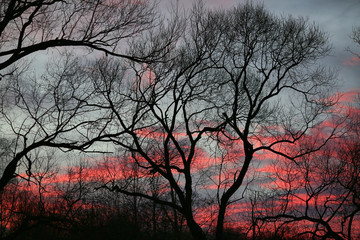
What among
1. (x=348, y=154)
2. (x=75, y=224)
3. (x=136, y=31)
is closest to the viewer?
(x=75, y=224)

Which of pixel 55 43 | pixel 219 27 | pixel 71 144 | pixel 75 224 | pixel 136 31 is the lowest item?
pixel 75 224

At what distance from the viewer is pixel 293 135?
15914 mm

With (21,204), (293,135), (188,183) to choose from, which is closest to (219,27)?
(293,135)

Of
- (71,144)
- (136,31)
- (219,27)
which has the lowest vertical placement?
(71,144)

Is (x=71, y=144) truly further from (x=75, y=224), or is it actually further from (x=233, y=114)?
(x=233, y=114)

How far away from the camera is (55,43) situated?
275 inches

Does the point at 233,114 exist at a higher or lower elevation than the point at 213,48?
lower

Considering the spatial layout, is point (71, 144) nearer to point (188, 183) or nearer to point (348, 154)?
point (188, 183)

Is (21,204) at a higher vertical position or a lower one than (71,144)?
higher

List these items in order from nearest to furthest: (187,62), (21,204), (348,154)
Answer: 1. (187,62)
2. (348,154)
3. (21,204)

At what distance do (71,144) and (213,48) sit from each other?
33.6 feet

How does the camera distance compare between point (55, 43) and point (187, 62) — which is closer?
point (55, 43)

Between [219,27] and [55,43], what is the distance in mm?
10329

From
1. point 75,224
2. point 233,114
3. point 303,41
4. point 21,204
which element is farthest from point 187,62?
point 21,204
